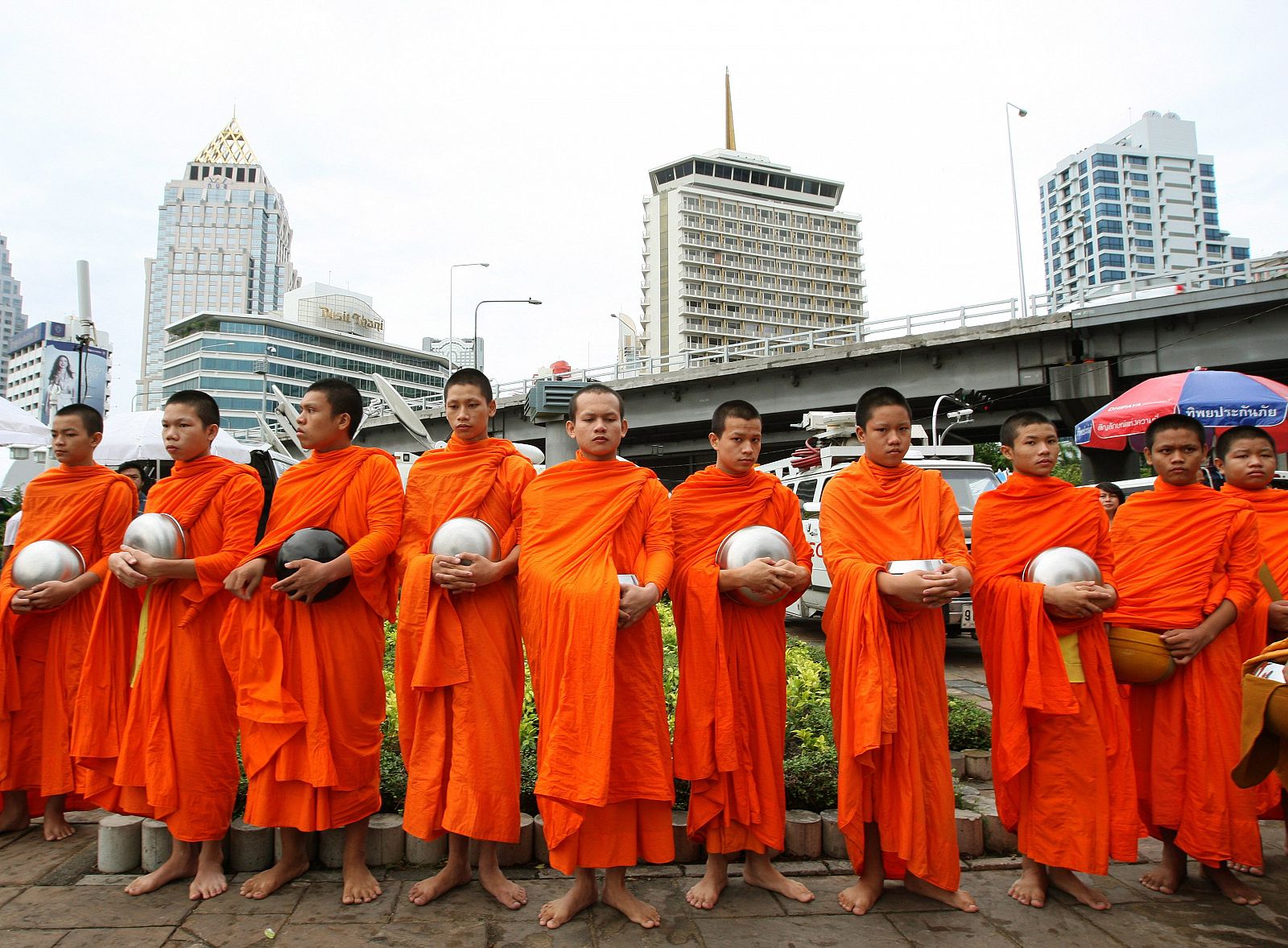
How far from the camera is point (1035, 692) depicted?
339cm

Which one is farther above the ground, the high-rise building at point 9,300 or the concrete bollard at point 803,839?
the high-rise building at point 9,300

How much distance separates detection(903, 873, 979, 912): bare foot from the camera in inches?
132

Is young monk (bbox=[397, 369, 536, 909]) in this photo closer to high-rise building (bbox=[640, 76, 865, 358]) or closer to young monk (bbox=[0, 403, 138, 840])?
young monk (bbox=[0, 403, 138, 840])

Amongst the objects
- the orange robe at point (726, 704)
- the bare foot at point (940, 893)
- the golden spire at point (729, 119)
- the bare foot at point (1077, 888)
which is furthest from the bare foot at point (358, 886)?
the golden spire at point (729, 119)

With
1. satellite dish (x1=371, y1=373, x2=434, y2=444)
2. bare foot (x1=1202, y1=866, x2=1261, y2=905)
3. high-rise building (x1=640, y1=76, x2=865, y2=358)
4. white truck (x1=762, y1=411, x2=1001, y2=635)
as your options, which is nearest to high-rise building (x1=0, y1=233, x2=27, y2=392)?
high-rise building (x1=640, y1=76, x2=865, y2=358)

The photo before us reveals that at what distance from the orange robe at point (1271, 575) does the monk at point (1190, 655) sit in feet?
0.44

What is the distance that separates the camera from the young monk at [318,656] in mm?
3434

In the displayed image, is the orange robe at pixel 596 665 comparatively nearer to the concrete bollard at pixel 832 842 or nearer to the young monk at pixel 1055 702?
the concrete bollard at pixel 832 842

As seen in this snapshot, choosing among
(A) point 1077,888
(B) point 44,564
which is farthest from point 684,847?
(B) point 44,564

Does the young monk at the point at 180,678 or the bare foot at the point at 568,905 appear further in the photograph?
the young monk at the point at 180,678

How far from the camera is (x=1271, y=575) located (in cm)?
423

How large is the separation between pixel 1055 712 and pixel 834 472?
4.08 metres

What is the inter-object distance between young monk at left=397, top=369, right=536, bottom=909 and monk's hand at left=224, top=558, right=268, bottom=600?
0.59 metres

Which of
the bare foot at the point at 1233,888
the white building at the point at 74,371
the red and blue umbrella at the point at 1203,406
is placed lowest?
the bare foot at the point at 1233,888
